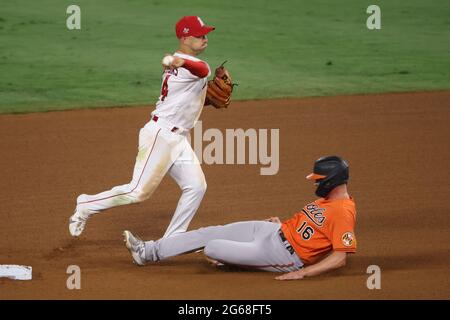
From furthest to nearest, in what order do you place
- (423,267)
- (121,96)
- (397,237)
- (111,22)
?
(111,22) < (121,96) < (397,237) < (423,267)

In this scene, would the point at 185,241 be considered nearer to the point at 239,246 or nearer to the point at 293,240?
the point at 239,246

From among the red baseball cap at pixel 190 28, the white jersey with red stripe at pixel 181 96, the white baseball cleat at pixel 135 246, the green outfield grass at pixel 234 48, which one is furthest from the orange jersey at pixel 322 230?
→ the green outfield grass at pixel 234 48

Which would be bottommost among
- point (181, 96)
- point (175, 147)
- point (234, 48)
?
point (175, 147)

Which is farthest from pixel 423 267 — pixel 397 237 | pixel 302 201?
pixel 302 201

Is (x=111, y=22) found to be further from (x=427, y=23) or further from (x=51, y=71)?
(x=427, y=23)

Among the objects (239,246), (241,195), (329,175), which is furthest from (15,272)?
(241,195)

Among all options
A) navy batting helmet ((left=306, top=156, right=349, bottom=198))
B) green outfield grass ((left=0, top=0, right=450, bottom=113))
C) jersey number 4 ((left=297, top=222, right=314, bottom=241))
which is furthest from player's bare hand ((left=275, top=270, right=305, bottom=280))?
green outfield grass ((left=0, top=0, right=450, bottom=113))

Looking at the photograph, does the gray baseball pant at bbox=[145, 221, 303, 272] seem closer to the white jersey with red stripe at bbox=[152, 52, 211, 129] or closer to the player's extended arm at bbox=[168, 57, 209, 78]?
the white jersey with red stripe at bbox=[152, 52, 211, 129]

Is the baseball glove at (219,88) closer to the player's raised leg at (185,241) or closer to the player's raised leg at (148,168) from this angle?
the player's raised leg at (148,168)
